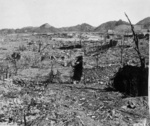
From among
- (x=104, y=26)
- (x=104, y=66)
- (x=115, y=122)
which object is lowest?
(x=115, y=122)

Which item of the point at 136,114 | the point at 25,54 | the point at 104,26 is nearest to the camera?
the point at 136,114

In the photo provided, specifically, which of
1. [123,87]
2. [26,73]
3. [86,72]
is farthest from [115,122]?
[26,73]

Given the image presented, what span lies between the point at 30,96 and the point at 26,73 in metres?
6.66

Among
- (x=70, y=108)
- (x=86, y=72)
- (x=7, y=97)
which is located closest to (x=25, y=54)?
(x=86, y=72)

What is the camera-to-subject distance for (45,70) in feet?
53.1

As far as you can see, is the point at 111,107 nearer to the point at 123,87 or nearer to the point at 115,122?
the point at 115,122

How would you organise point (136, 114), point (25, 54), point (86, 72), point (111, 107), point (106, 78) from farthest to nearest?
point (25, 54) < point (86, 72) < point (106, 78) < point (111, 107) < point (136, 114)

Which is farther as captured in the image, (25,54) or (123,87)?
(25,54)

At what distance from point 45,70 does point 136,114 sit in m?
10.5

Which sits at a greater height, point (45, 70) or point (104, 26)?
point (104, 26)

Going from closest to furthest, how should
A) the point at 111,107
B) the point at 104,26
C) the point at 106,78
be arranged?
the point at 111,107 < the point at 106,78 < the point at 104,26

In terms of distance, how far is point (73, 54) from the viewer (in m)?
22.9

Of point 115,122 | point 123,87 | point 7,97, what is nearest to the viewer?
point 115,122

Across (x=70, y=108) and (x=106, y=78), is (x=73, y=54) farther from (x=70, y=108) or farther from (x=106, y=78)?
(x=70, y=108)
